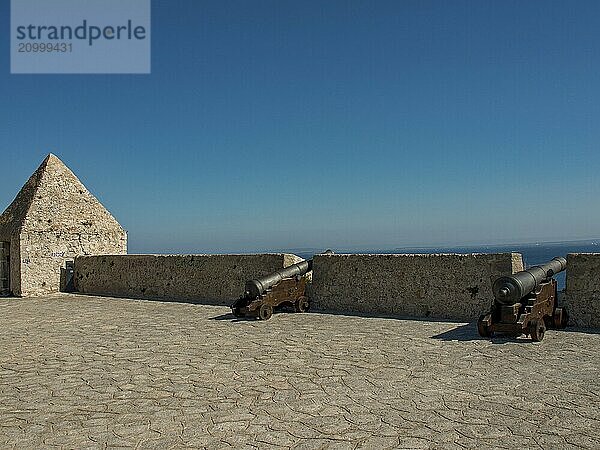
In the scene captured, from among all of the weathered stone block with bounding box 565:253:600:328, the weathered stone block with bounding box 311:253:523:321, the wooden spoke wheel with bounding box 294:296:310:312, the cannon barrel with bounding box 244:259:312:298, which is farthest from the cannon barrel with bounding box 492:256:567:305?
the wooden spoke wheel with bounding box 294:296:310:312

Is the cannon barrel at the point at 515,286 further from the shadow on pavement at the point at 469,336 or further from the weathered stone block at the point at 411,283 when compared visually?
the weathered stone block at the point at 411,283

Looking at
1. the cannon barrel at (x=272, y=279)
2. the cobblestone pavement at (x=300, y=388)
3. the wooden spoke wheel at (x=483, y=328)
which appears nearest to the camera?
the cobblestone pavement at (x=300, y=388)

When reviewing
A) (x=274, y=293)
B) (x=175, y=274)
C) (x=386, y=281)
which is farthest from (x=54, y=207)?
(x=386, y=281)

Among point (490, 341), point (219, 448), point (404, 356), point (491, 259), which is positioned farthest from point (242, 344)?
point (491, 259)

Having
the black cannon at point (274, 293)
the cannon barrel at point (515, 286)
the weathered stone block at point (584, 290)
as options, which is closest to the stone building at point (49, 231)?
the black cannon at point (274, 293)

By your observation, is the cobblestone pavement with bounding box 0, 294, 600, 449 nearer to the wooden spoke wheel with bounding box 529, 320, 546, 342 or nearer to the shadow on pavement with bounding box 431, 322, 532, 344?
the shadow on pavement with bounding box 431, 322, 532, 344

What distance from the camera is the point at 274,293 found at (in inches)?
442

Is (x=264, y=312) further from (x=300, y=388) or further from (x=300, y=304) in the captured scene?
(x=300, y=388)

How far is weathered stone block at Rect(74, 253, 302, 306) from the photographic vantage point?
1348 cm

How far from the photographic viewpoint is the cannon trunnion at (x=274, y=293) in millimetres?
10891

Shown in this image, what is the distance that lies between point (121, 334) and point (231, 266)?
15.1 ft

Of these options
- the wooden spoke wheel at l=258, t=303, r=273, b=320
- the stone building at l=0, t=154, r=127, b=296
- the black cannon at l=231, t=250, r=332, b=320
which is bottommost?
the wooden spoke wheel at l=258, t=303, r=273, b=320

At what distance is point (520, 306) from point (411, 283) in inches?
122

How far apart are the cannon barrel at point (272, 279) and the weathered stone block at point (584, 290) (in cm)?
510
